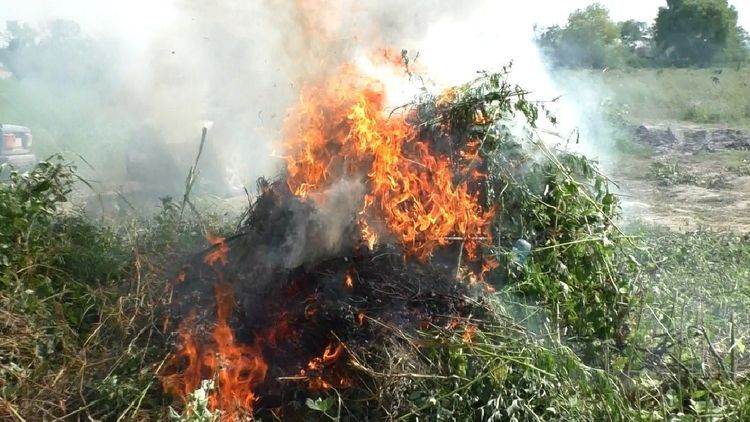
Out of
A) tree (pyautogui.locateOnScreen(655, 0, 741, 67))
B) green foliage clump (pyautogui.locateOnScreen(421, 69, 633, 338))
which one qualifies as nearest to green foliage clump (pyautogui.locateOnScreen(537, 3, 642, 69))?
tree (pyautogui.locateOnScreen(655, 0, 741, 67))

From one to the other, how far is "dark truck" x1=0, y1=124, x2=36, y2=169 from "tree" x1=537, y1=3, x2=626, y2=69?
17265mm

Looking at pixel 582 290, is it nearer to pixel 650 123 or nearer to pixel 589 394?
pixel 589 394

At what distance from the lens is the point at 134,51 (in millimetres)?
17000

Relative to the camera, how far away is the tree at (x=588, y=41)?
24.2m

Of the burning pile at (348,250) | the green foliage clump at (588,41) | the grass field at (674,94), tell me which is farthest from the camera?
the green foliage clump at (588,41)

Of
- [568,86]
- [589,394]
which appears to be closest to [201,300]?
[589,394]

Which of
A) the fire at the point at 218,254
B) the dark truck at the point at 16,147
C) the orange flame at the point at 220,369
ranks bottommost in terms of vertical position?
A: the orange flame at the point at 220,369

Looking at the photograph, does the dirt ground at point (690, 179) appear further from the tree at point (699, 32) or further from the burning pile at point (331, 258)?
the tree at point (699, 32)

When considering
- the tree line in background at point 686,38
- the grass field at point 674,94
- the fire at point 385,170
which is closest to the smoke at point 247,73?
the fire at point 385,170

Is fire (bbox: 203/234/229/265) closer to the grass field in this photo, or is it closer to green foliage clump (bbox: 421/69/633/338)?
green foliage clump (bbox: 421/69/633/338)

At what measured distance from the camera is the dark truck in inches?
419

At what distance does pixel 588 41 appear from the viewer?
88.0ft

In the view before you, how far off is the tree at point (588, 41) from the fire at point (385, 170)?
18.8 m

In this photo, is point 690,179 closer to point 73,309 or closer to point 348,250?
point 348,250
